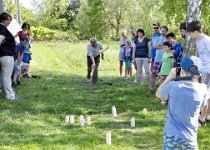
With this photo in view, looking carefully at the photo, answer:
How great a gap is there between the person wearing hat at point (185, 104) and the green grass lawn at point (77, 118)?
2502 mm

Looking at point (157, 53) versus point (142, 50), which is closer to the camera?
point (157, 53)

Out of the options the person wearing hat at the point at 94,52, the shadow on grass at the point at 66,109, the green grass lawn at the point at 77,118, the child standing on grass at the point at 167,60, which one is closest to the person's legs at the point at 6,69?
the green grass lawn at the point at 77,118

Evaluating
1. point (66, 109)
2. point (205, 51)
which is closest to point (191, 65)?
point (205, 51)

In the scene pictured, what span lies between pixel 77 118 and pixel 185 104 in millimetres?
4757

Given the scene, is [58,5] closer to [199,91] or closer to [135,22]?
[135,22]

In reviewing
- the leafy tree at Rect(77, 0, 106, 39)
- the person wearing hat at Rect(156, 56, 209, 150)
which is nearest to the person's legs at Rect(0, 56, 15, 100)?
the person wearing hat at Rect(156, 56, 209, 150)

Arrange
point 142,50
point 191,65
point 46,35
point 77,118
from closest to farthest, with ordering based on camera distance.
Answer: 1. point 191,65
2. point 77,118
3. point 142,50
4. point 46,35

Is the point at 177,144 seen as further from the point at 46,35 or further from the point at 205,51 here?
the point at 46,35

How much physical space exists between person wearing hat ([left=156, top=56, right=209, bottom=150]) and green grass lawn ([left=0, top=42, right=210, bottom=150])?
2.50 meters

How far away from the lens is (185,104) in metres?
4.75

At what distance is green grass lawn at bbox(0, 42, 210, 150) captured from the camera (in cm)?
740

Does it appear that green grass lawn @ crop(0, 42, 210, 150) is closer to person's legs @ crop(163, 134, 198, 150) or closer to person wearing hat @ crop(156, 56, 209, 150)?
person's legs @ crop(163, 134, 198, 150)

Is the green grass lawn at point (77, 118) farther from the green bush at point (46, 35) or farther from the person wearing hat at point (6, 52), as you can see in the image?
the green bush at point (46, 35)

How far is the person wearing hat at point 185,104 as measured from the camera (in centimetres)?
474
